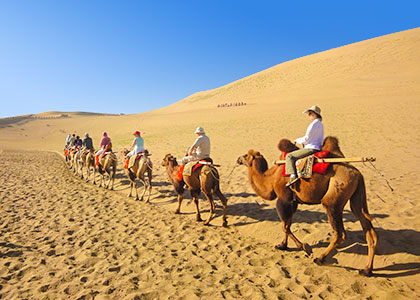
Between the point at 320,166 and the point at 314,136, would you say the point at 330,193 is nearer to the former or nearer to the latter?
the point at 320,166

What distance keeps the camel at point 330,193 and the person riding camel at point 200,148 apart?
7.54 feet

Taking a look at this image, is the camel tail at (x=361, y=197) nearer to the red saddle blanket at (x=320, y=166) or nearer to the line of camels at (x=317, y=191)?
the line of camels at (x=317, y=191)

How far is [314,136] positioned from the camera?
4.77 metres

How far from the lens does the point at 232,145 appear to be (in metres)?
21.0

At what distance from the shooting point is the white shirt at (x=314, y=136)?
15.3 feet

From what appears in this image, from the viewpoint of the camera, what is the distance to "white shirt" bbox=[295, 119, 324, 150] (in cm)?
466

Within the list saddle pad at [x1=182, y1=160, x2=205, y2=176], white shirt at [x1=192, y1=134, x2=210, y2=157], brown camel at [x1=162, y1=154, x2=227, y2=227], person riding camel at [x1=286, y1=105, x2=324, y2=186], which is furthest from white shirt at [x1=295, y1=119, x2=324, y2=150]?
saddle pad at [x1=182, y1=160, x2=205, y2=176]

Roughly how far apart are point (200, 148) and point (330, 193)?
4.06 metres

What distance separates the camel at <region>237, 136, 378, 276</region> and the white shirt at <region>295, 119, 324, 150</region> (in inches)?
→ 10.9

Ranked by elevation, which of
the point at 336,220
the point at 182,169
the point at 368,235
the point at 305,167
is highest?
the point at 305,167

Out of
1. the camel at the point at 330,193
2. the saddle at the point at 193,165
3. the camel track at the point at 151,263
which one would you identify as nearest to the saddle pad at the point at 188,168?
the saddle at the point at 193,165

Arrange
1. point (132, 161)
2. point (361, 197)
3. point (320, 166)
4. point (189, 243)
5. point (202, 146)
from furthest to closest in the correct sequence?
point (132, 161), point (202, 146), point (189, 243), point (320, 166), point (361, 197)

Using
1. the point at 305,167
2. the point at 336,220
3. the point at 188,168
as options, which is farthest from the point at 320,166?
the point at 188,168

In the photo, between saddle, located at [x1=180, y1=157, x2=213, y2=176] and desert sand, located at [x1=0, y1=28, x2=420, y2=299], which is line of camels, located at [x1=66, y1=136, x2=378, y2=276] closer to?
saddle, located at [x1=180, y1=157, x2=213, y2=176]
